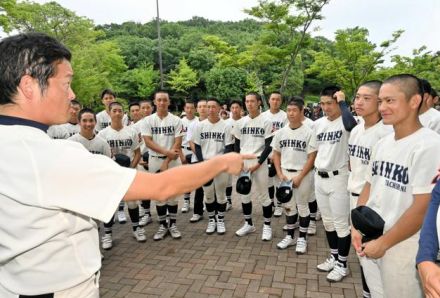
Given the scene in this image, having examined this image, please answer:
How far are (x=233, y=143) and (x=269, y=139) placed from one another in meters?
0.81

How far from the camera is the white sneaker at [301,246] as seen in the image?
5023mm

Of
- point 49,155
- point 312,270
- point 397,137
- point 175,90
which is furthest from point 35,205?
point 175,90

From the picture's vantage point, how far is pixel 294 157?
520cm

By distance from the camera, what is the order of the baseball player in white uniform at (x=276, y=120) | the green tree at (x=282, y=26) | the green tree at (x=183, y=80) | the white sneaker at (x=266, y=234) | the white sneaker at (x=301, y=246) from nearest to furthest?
the white sneaker at (x=301, y=246), the white sneaker at (x=266, y=234), the baseball player in white uniform at (x=276, y=120), the green tree at (x=282, y=26), the green tree at (x=183, y=80)

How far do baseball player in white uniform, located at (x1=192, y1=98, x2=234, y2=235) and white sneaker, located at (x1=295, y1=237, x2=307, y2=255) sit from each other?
5.26ft

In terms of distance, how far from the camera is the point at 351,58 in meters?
21.9

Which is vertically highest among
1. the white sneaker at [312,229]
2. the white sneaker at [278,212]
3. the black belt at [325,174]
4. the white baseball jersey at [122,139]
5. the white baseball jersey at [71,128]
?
the white baseball jersey at [71,128]

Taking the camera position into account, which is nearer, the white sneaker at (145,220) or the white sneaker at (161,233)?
the white sneaker at (161,233)

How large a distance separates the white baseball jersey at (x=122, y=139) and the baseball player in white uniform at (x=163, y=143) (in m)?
0.24

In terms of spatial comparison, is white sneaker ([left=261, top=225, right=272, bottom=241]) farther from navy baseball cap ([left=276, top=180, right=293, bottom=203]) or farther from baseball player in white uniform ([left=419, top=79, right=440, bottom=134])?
baseball player in white uniform ([left=419, top=79, right=440, bottom=134])

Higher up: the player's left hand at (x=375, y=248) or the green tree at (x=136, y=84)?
the green tree at (x=136, y=84)

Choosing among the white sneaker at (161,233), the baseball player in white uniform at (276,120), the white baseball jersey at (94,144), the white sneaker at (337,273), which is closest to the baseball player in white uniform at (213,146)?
the white sneaker at (161,233)

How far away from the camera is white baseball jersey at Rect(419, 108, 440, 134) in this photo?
5.20 metres

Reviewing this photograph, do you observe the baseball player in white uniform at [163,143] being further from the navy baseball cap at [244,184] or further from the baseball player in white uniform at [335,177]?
the baseball player in white uniform at [335,177]
